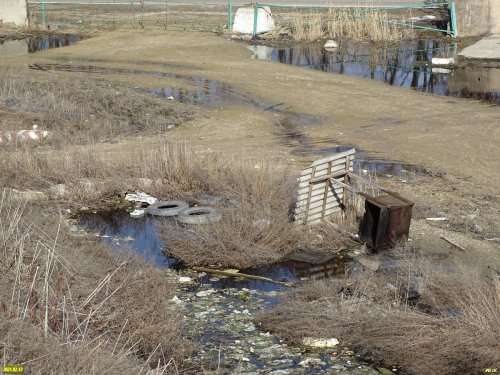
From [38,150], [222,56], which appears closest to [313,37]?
[222,56]

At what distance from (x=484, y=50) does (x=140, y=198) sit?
17468mm

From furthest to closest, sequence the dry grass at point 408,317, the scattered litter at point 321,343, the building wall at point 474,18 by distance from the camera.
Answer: the building wall at point 474,18 < the scattered litter at point 321,343 < the dry grass at point 408,317

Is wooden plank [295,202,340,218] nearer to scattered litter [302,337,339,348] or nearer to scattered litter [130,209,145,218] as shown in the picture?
scattered litter [130,209,145,218]

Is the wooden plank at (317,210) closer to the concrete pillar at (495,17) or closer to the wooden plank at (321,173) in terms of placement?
the wooden plank at (321,173)

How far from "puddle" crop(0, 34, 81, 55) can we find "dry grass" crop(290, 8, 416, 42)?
320 inches

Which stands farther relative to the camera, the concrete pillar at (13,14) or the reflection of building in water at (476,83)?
the concrete pillar at (13,14)

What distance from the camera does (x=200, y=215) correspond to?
11398 mm

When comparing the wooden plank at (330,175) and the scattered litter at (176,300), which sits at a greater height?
the wooden plank at (330,175)

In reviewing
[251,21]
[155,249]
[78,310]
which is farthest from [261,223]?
[251,21]

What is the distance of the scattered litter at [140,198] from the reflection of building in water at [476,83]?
10.3 metres

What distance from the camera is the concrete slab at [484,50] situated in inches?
1025

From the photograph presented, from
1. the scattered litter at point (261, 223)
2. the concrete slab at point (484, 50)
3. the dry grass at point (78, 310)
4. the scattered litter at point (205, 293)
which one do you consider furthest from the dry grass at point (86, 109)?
the concrete slab at point (484, 50)
